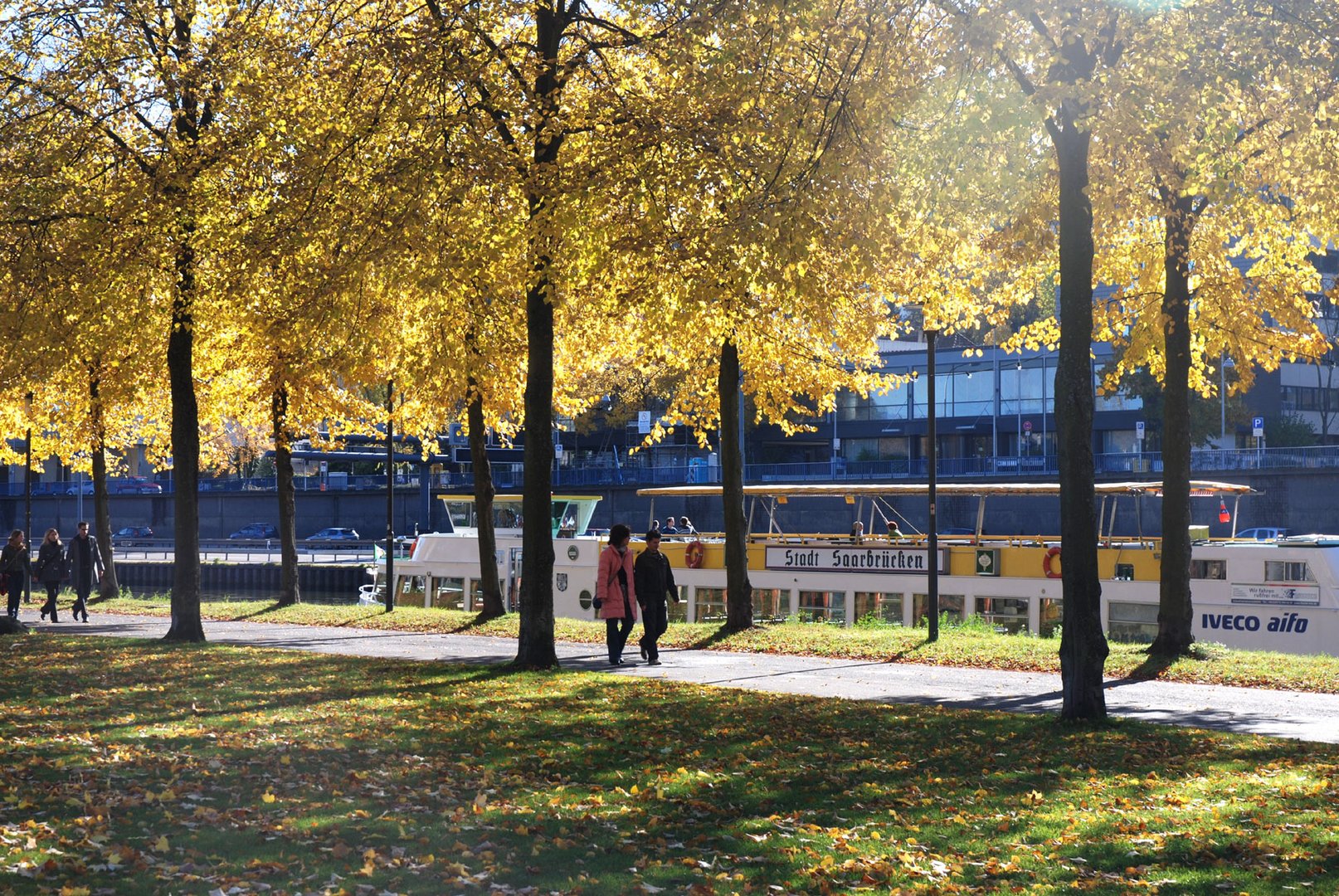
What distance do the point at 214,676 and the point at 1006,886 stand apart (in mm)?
11113

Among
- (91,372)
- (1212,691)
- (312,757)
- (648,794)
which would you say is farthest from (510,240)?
(91,372)

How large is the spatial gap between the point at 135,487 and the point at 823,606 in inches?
3320

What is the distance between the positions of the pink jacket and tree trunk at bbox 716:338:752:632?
133 inches

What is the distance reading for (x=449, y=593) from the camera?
40250 millimetres

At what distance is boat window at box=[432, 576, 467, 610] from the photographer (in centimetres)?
4006

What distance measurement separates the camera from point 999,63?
1332 centimetres

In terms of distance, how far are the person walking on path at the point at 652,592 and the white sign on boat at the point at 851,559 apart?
9.53 meters

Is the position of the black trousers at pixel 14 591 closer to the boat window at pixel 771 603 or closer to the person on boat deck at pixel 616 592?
the person on boat deck at pixel 616 592

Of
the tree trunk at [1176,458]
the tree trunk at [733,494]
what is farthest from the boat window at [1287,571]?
the tree trunk at [733,494]

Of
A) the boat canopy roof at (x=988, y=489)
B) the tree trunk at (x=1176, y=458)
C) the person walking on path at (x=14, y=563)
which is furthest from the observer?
the person walking on path at (x=14, y=563)

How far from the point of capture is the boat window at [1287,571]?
26109mm

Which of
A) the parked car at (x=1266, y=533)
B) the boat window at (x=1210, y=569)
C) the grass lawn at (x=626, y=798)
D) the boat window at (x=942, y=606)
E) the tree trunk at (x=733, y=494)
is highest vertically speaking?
the tree trunk at (x=733, y=494)

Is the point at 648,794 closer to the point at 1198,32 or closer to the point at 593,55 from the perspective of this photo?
the point at 1198,32

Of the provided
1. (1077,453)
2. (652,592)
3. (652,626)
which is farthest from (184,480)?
(1077,453)
